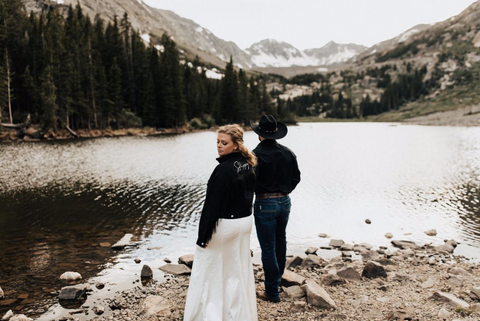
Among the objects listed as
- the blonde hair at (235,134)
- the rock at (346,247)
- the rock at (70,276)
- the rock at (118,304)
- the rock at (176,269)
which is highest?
the blonde hair at (235,134)

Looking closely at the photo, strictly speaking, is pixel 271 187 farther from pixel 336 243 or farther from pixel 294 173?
pixel 336 243

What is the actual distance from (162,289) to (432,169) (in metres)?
30.7

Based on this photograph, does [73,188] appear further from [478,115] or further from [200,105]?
[478,115]

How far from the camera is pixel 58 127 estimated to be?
2628 inches

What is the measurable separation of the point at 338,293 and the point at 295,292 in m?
1.11

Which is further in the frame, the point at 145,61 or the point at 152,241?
the point at 145,61

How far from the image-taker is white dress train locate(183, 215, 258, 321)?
5.34m

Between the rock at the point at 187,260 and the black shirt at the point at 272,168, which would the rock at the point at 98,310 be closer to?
the rock at the point at 187,260

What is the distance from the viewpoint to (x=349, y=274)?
8820mm

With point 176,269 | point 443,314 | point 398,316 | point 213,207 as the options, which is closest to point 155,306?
point 176,269

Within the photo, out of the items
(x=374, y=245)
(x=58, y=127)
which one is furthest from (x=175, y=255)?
(x=58, y=127)

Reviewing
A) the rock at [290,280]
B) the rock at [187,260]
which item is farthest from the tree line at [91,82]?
the rock at [290,280]

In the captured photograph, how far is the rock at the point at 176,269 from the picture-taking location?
984cm

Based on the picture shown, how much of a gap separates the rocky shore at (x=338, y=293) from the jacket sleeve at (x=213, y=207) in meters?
2.39
